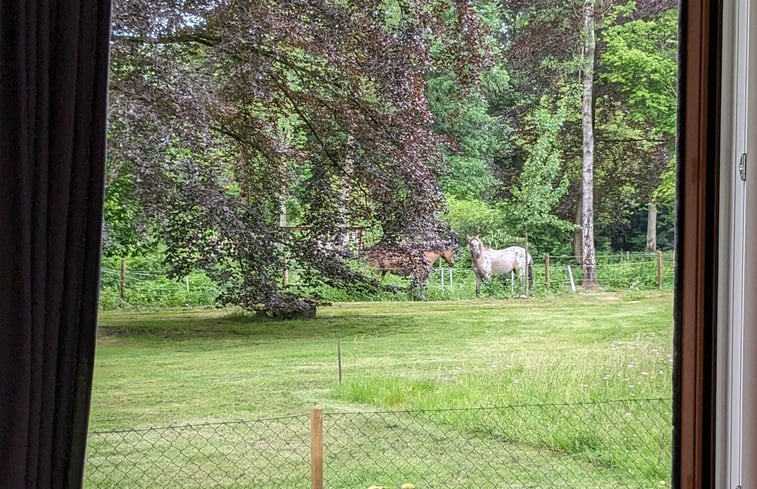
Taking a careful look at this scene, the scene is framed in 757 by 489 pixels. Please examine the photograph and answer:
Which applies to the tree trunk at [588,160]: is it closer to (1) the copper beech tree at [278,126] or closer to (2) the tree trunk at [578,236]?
(2) the tree trunk at [578,236]

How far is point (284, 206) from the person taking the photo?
179cm

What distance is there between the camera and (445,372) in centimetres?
181

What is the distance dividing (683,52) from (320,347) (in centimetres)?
108

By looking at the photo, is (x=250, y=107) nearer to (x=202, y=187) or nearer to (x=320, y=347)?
(x=202, y=187)

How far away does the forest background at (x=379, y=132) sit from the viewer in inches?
67.8

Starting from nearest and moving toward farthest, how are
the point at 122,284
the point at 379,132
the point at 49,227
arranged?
1. the point at 49,227
2. the point at 122,284
3. the point at 379,132

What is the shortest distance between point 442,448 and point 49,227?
1053 mm

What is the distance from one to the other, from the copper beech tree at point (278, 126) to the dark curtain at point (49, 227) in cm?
40

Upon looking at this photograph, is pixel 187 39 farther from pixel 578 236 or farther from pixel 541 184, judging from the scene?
pixel 578 236

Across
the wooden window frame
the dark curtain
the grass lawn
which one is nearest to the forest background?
the grass lawn

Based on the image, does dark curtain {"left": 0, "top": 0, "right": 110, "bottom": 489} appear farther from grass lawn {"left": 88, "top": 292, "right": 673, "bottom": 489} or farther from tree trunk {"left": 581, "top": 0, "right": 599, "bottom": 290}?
tree trunk {"left": 581, "top": 0, "right": 599, "bottom": 290}

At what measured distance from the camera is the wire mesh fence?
5.60 feet

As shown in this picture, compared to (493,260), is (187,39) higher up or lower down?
higher up

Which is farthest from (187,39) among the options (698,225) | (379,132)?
(698,225)
